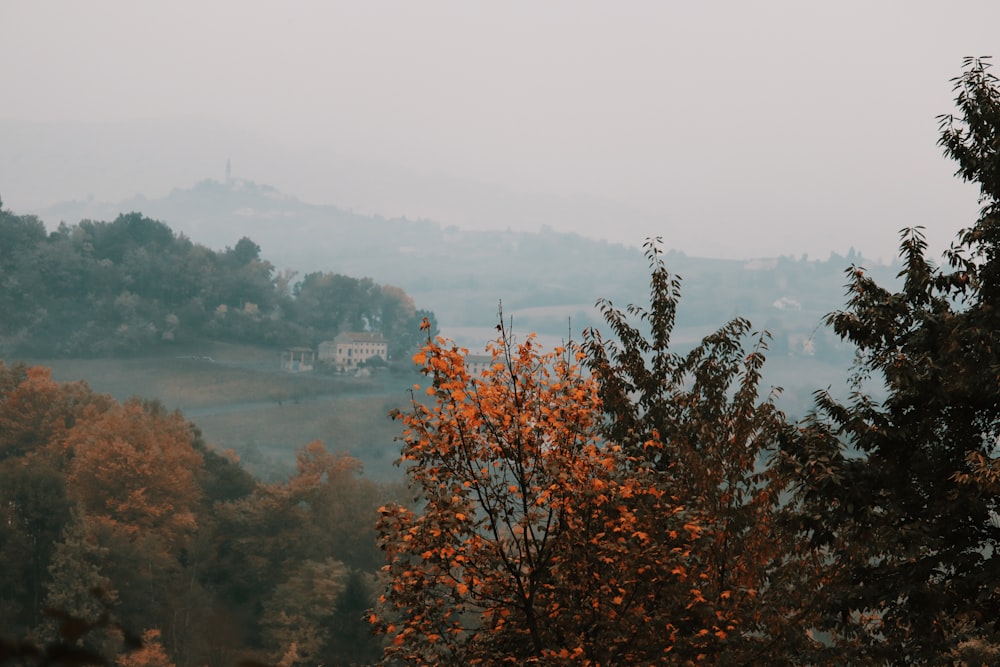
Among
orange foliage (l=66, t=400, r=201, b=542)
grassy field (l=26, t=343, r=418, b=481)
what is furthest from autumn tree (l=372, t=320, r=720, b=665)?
grassy field (l=26, t=343, r=418, b=481)

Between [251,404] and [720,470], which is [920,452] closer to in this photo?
[720,470]

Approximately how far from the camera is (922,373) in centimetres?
1372

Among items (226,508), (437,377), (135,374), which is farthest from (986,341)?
(135,374)

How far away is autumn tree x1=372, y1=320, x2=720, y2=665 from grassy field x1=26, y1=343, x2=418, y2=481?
16173 cm

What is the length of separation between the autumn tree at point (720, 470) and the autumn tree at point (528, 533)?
0.55 m

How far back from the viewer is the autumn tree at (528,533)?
11750 mm

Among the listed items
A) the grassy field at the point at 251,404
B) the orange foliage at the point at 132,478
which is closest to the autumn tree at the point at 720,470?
the orange foliage at the point at 132,478

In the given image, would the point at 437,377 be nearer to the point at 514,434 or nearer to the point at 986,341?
the point at 514,434

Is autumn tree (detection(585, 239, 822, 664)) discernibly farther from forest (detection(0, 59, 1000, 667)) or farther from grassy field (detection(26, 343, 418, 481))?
grassy field (detection(26, 343, 418, 481))

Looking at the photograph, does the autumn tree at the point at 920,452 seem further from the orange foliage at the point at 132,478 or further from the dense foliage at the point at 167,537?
the orange foliage at the point at 132,478

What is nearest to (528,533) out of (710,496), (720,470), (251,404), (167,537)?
(710,496)

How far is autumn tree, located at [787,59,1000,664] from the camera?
1302cm

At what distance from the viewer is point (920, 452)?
45.1 ft

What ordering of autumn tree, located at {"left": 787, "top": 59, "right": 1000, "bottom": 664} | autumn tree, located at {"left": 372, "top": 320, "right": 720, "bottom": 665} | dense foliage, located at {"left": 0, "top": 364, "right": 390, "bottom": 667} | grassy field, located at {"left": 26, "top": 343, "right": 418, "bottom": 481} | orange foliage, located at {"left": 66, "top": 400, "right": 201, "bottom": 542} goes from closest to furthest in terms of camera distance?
autumn tree, located at {"left": 372, "top": 320, "right": 720, "bottom": 665} < autumn tree, located at {"left": 787, "top": 59, "right": 1000, "bottom": 664} < dense foliage, located at {"left": 0, "top": 364, "right": 390, "bottom": 667} < orange foliage, located at {"left": 66, "top": 400, "right": 201, "bottom": 542} < grassy field, located at {"left": 26, "top": 343, "right": 418, "bottom": 481}
